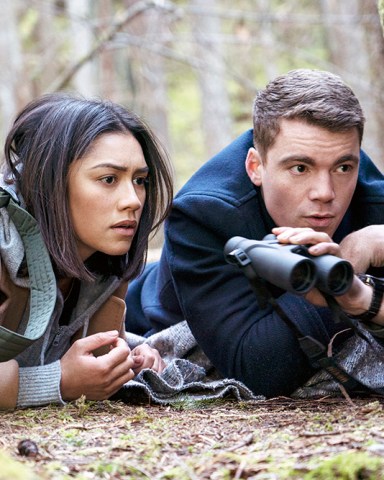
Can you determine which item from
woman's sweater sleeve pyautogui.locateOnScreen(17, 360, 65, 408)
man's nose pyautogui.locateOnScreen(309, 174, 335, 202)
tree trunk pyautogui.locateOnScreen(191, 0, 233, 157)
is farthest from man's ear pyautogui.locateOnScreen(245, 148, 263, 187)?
tree trunk pyautogui.locateOnScreen(191, 0, 233, 157)

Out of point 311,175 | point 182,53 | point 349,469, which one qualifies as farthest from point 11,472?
point 182,53

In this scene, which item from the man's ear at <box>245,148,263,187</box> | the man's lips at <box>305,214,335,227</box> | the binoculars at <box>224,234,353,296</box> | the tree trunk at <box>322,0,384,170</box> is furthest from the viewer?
the tree trunk at <box>322,0,384,170</box>

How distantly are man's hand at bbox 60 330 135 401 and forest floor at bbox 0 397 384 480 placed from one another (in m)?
0.07

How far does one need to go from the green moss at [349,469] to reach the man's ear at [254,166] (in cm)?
182

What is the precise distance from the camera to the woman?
305 cm

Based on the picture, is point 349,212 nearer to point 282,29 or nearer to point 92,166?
point 92,166

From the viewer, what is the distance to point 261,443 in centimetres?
218

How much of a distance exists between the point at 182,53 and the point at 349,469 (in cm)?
1071

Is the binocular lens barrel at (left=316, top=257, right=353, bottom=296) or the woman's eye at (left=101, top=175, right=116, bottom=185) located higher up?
the woman's eye at (left=101, top=175, right=116, bottom=185)

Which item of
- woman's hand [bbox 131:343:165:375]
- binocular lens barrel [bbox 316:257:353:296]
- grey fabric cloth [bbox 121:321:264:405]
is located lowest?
grey fabric cloth [bbox 121:321:264:405]

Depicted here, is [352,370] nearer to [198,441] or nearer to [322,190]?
[322,190]

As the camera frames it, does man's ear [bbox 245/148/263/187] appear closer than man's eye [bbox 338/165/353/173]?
No

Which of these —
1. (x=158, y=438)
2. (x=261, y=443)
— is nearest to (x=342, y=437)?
(x=261, y=443)

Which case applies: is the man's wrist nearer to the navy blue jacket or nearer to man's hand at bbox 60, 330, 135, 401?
the navy blue jacket
